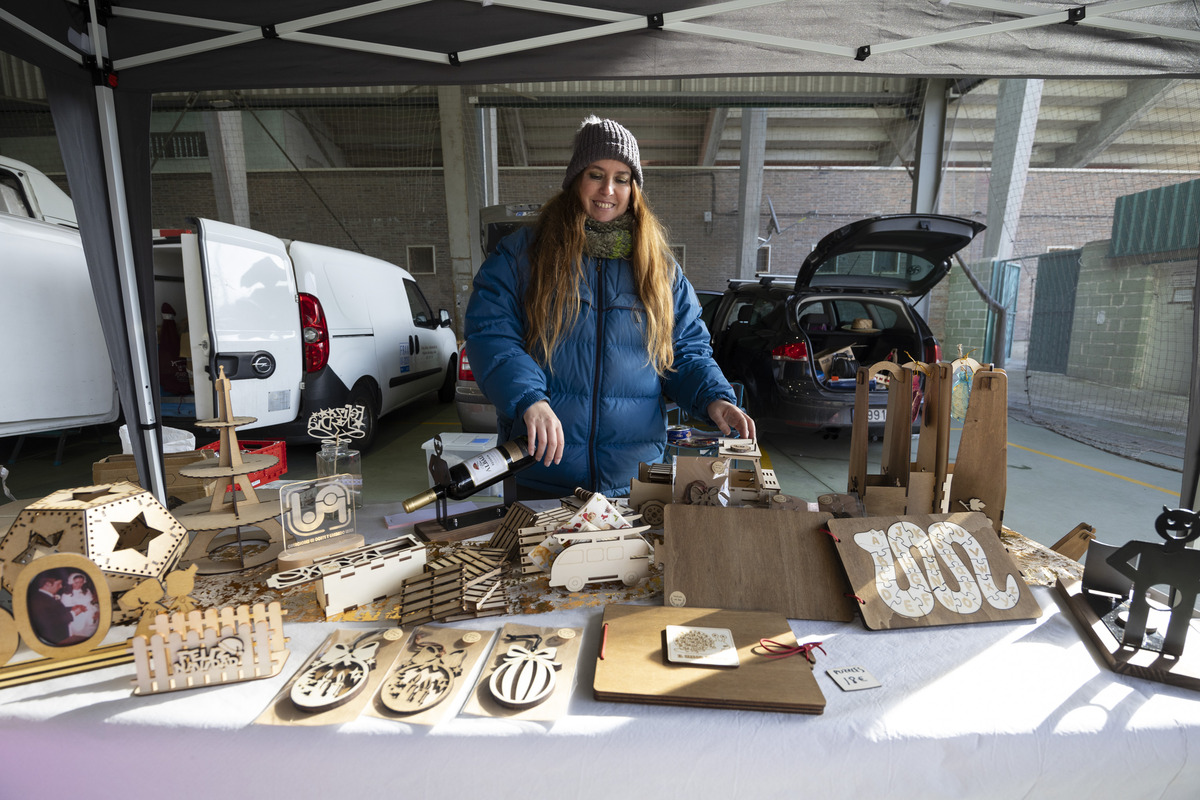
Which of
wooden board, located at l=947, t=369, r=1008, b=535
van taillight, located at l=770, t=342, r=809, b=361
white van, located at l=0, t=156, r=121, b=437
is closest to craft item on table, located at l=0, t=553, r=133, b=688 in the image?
wooden board, located at l=947, t=369, r=1008, b=535

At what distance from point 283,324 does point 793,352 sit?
3530 mm

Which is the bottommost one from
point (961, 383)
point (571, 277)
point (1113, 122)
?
point (961, 383)

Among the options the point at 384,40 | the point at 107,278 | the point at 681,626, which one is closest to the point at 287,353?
the point at 107,278

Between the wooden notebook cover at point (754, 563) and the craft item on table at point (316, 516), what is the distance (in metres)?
0.68

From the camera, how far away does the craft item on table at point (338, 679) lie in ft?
2.43

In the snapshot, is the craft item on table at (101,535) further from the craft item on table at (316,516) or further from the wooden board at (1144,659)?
the wooden board at (1144,659)

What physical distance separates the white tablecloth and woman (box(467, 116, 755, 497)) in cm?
84

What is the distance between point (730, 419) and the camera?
1493 millimetres

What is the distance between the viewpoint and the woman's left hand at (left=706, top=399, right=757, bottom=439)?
1.44 metres

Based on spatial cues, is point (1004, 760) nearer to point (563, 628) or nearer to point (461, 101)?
point (563, 628)

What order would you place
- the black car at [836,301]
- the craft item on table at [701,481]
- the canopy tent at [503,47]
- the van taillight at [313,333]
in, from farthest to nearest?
the black car at [836,301] < the van taillight at [313,333] < the canopy tent at [503,47] < the craft item on table at [701,481]

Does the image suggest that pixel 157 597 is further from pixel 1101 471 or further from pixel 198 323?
pixel 1101 471

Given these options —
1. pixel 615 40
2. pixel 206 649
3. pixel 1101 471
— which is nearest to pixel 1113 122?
pixel 1101 471

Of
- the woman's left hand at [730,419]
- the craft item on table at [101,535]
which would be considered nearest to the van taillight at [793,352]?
the woman's left hand at [730,419]
